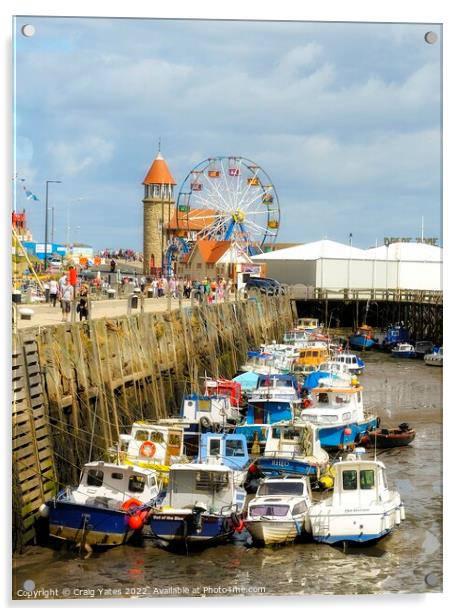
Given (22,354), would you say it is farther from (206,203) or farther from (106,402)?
(206,203)

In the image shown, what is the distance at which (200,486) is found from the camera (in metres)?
18.5

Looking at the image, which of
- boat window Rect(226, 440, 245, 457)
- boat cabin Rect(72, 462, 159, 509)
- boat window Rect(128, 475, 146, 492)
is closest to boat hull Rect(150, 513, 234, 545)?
boat cabin Rect(72, 462, 159, 509)

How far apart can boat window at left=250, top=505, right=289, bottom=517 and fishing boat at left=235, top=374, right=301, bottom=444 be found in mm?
6390

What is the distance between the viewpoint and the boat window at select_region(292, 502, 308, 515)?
17875mm

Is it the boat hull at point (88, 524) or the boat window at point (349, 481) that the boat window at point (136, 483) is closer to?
the boat hull at point (88, 524)

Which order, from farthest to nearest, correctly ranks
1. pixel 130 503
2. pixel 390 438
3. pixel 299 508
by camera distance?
pixel 390 438
pixel 299 508
pixel 130 503

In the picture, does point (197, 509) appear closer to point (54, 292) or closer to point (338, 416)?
point (338, 416)

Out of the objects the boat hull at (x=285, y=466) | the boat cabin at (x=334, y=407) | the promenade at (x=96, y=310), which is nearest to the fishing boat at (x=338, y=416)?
the boat cabin at (x=334, y=407)

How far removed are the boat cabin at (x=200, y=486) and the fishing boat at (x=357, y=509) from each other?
1.47m

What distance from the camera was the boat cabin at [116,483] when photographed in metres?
18.0

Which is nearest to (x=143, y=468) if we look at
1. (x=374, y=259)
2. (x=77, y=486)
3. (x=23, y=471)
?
(x=77, y=486)

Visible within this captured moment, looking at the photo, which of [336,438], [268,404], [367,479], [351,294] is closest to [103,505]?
[367,479]

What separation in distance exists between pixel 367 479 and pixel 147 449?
461 centimetres
